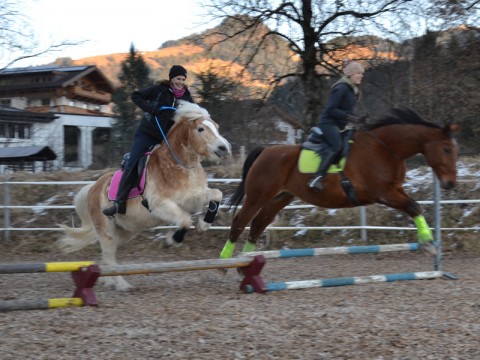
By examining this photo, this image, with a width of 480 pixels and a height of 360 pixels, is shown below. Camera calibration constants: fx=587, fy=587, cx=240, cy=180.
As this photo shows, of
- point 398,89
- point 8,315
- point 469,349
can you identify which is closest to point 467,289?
point 469,349

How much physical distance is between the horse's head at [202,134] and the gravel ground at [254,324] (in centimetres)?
153

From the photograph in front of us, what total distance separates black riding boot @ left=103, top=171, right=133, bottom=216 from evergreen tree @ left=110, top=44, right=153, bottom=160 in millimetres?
23050

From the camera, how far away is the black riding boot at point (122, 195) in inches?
266

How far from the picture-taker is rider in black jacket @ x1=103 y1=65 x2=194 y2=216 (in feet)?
22.0

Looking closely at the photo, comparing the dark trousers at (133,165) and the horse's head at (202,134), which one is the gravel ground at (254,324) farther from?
the horse's head at (202,134)

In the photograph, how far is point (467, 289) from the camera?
6.25 meters

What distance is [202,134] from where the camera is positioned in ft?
21.0

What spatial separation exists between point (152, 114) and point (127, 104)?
30.5 m

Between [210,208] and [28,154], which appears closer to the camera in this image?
[210,208]

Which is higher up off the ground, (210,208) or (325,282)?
(210,208)

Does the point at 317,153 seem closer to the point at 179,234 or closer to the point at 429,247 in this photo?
the point at 429,247

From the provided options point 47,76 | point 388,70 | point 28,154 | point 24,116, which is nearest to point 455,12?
point 388,70

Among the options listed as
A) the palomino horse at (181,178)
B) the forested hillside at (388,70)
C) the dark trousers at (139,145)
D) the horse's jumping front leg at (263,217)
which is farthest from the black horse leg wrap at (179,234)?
A: the forested hillside at (388,70)

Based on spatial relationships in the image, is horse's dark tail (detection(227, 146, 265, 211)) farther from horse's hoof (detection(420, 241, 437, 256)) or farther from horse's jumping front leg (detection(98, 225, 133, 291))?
horse's hoof (detection(420, 241, 437, 256))
